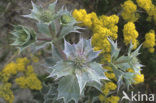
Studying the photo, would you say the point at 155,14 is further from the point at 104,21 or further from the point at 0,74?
the point at 0,74

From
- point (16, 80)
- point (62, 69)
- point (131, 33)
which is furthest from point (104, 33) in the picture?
point (16, 80)

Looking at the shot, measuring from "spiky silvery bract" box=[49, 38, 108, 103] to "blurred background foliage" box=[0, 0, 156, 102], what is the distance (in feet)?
2.60

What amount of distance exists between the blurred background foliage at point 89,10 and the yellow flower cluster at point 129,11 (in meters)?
0.14

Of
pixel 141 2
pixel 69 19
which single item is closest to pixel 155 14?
pixel 141 2

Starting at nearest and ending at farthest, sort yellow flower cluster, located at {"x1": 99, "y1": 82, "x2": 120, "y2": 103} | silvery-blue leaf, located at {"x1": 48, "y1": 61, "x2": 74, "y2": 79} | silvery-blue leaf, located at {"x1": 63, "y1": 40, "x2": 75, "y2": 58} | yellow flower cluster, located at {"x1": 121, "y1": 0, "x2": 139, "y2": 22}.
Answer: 1. silvery-blue leaf, located at {"x1": 48, "y1": 61, "x2": 74, "y2": 79}
2. silvery-blue leaf, located at {"x1": 63, "y1": 40, "x2": 75, "y2": 58}
3. yellow flower cluster, located at {"x1": 99, "y1": 82, "x2": 120, "y2": 103}
4. yellow flower cluster, located at {"x1": 121, "y1": 0, "x2": 139, "y2": 22}

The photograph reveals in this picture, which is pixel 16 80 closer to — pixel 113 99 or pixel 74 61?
pixel 74 61

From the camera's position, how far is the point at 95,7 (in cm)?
296

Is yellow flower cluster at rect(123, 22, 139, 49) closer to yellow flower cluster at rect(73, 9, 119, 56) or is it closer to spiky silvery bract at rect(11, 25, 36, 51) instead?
yellow flower cluster at rect(73, 9, 119, 56)

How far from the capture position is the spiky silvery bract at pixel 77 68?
5.73 feet

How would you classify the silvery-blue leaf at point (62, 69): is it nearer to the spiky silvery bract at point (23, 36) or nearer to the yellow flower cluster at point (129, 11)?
the spiky silvery bract at point (23, 36)

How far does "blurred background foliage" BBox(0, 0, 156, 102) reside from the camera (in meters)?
2.66

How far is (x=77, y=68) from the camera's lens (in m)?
→ 1.85

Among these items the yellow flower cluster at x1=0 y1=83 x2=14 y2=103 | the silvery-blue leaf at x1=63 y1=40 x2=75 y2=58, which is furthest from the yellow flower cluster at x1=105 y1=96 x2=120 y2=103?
the yellow flower cluster at x1=0 y1=83 x2=14 y2=103

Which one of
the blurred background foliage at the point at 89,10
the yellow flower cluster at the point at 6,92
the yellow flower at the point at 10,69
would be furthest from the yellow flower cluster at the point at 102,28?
the yellow flower cluster at the point at 6,92
